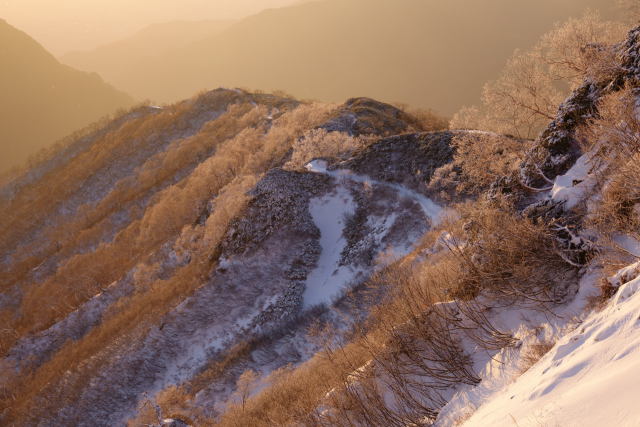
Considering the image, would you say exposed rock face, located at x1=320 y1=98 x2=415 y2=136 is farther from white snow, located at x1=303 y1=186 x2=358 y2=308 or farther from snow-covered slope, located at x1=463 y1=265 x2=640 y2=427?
snow-covered slope, located at x1=463 y1=265 x2=640 y2=427

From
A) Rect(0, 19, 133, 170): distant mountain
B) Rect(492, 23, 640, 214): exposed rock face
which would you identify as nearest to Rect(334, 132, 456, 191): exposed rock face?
Rect(492, 23, 640, 214): exposed rock face

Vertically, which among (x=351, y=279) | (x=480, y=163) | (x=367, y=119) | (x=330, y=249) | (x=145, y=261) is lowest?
(x=351, y=279)

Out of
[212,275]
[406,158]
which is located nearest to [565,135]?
[406,158]

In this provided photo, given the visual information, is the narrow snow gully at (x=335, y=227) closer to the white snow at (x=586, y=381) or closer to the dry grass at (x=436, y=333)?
the dry grass at (x=436, y=333)

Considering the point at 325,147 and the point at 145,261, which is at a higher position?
the point at 325,147

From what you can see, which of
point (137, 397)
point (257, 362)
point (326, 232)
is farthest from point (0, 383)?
point (326, 232)

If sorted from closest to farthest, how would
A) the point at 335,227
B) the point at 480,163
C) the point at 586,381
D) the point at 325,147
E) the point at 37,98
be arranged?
the point at 586,381
the point at 480,163
the point at 335,227
the point at 325,147
the point at 37,98

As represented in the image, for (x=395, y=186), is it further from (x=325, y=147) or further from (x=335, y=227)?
(x=325, y=147)
